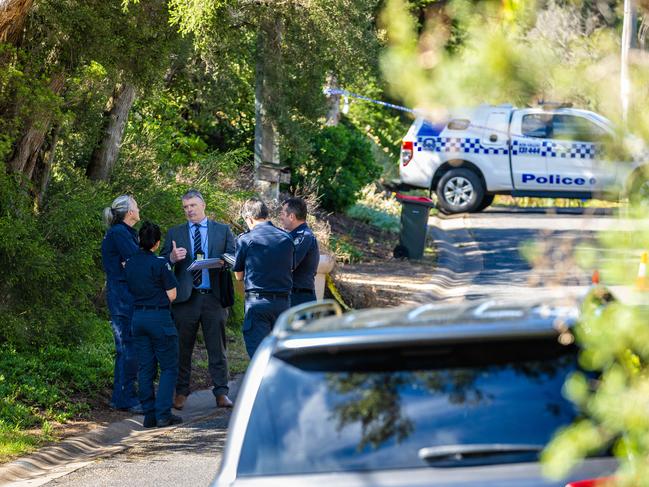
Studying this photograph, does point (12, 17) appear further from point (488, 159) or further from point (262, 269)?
Answer: point (488, 159)

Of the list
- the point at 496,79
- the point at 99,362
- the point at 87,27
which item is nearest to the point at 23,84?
the point at 87,27

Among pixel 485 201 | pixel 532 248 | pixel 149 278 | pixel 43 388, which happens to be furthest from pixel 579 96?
pixel 485 201

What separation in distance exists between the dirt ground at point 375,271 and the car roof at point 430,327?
1123 centimetres

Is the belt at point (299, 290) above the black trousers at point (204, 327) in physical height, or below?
above

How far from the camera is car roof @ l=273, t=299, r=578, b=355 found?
365 centimetres

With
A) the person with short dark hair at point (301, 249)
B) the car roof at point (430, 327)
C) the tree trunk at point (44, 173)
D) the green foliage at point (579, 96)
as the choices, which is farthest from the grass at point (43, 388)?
the green foliage at point (579, 96)

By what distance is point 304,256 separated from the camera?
31.0 ft

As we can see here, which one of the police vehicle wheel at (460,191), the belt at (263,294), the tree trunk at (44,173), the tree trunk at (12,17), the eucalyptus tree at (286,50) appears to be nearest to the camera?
the belt at (263,294)

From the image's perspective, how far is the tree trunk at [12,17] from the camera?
405 inches

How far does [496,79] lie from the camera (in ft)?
9.23

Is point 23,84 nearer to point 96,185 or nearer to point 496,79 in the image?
point 96,185

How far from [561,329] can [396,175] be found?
101 feet

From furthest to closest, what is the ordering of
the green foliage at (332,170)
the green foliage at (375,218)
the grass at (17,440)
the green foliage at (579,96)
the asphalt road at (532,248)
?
the green foliage at (375,218) → the green foliage at (332,170) → the grass at (17,440) → the asphalt road at (532,248) → the green foliage at (579,96)

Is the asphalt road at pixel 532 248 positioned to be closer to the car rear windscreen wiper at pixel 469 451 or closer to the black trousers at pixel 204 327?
the car rear windscreen wiper at pixel 469 451
